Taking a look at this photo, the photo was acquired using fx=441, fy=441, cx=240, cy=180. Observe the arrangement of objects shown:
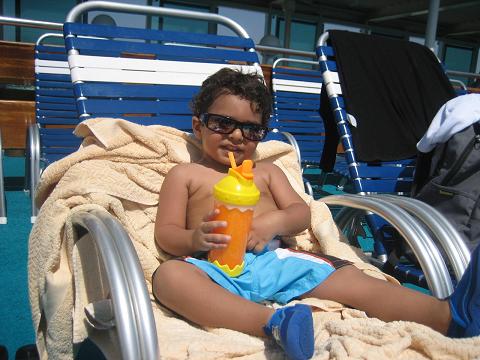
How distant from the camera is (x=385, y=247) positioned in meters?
1.93

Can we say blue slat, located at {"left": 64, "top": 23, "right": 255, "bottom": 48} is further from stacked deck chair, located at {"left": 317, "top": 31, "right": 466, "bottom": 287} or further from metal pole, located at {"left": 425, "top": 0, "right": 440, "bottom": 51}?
metal pole, located at {"left": 425, "top": 0, "right": 440, "bottom": 51}

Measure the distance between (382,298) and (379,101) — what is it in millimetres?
1643

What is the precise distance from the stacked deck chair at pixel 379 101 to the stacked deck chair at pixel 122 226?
0.56 metres

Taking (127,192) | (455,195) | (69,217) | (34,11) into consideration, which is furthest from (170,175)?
(34,11)

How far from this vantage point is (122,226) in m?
1.15

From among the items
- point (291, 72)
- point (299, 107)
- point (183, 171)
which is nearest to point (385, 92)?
point (183, 171)

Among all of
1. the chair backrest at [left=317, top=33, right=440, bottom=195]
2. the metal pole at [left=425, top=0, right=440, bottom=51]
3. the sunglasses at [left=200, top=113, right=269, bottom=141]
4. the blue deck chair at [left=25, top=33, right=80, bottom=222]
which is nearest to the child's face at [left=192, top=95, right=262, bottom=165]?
the sunglasses at [left=200, top=113, right=269, bottom=141]

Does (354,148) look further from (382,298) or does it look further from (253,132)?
(382,298)

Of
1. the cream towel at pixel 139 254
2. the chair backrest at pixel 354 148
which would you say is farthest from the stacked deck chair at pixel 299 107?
the cream towel at pixel 139 254

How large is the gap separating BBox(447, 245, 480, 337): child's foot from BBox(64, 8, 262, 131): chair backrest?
1.40 metres

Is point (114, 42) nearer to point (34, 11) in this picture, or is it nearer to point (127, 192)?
point (127, 192)

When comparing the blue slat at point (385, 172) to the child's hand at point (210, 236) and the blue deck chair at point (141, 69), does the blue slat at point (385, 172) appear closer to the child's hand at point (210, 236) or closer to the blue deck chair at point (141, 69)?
the blue deck chair at point (141, 69)

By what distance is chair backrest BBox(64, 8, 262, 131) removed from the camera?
6.70 ft

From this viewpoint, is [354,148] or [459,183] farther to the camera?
[354,148]
